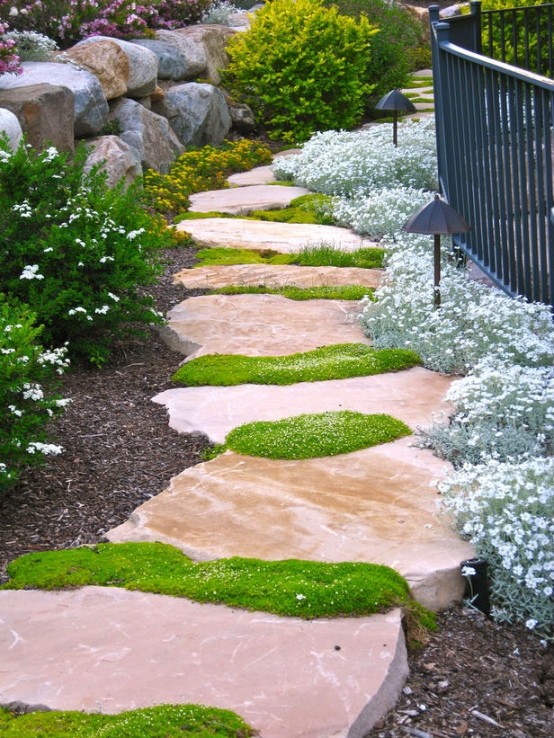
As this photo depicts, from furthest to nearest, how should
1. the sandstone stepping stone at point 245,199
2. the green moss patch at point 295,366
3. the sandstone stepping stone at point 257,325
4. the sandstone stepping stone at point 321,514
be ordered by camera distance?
the sandstone stepping stone at point 245,199 → the sandstone stepping stone at point 257,325 → the green moss patch at point 295,366 → the sandstone stepping stone at point 321,514

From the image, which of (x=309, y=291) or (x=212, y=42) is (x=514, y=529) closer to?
(x=309, y=291)

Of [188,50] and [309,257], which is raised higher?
[188,50]

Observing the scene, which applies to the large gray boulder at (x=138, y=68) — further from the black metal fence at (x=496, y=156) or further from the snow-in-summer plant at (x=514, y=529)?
the snow-in-summer plant at (x=514, y=529)

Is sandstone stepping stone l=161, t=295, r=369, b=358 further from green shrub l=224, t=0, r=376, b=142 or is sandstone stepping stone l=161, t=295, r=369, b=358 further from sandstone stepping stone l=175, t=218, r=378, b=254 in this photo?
green shrub l=224, t=0, r=376, b=142

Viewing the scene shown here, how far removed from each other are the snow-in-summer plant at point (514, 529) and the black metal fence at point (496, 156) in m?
1.55

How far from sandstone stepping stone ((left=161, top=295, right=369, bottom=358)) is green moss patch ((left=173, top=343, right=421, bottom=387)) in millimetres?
166

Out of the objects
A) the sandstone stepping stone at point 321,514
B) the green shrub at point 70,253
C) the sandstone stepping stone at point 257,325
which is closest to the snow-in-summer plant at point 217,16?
the sandstone stepping stone at point 257,325

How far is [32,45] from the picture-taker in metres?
10.5

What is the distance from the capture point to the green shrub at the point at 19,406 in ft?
13.5

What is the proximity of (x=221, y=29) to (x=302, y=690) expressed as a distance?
1341cm

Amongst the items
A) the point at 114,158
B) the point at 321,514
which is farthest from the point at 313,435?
the point at 114,158

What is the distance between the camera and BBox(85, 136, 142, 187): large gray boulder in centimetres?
910

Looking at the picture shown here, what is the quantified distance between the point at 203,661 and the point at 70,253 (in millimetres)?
3488

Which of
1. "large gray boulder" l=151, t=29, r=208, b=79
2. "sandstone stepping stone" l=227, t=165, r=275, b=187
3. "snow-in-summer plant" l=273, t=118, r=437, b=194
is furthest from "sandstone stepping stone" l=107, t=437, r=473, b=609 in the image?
"large gray boulder" l=151, t=29, r=208, b=79
